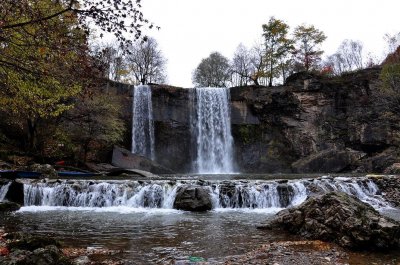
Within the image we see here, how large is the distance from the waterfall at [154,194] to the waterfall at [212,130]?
57.5 feet

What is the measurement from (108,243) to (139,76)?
41.4 metres

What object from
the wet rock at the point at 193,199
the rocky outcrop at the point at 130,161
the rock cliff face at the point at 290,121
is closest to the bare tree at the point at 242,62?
the rock cliff face at the point at 290,121

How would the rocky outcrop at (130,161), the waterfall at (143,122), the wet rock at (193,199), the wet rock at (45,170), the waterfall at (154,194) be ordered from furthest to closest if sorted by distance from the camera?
1. the waterfall at (143,122)
2. the rocky outcrop at (130,161)
3. the wet rock at (45,170)
4. the waterfall at (154,194)
5. the wet rock at (193,199)

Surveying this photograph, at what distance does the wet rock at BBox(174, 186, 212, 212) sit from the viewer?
1127cm

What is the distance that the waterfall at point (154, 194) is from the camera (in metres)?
12.2

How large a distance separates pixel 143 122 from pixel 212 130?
632 cm

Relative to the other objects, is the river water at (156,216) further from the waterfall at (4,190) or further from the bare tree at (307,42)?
the bare tree at (307,42)

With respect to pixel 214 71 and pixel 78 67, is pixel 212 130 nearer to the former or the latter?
pixel 214 71

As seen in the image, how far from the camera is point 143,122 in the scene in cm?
3056

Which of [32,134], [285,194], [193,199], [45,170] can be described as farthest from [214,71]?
[193,199]

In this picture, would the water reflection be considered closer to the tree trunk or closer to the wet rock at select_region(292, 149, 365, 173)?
the tree trunk

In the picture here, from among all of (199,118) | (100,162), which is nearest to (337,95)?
(199,118)

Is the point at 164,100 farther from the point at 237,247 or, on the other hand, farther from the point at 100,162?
the point at 237,247

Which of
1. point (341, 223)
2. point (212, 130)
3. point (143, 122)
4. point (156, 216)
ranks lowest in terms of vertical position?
point (156, 216)
